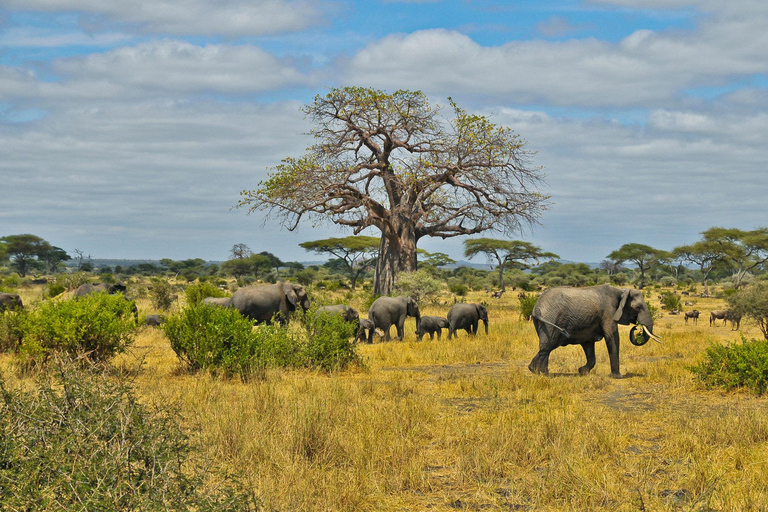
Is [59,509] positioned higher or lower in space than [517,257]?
lower

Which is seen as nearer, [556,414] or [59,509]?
[59,509]

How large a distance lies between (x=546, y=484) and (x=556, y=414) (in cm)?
217

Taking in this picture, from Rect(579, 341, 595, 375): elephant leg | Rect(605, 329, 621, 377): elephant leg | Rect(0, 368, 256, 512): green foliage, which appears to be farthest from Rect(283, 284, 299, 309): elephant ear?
Rect(0, 368, 256, 512): green foliage

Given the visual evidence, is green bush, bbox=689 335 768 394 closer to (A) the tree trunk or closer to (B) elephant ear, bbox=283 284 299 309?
(B) elephant ear, bbox=283 284 299 309

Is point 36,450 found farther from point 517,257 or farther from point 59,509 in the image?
point 517,257

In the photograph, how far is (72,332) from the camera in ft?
31.9

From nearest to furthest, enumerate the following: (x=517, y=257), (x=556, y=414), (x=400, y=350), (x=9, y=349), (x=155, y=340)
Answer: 1. (x=556, y=414)
2. (x=9, y=349)
3. (x=400, y=350)
4. (x=155, y=340)
5. (x=517, y=257)

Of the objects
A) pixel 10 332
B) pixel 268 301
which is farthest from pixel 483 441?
pixel 268 301

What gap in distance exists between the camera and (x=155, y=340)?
15.1 m

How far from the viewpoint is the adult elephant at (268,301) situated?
51.5 ft

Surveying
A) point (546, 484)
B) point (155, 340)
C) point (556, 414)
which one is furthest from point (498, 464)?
point (155, 340)

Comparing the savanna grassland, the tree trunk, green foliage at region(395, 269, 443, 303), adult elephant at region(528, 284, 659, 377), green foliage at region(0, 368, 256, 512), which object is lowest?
the savanna grassland

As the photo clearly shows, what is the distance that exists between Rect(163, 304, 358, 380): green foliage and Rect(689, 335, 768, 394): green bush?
5532mm

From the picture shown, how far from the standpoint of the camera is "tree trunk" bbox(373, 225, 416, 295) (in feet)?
89.1
